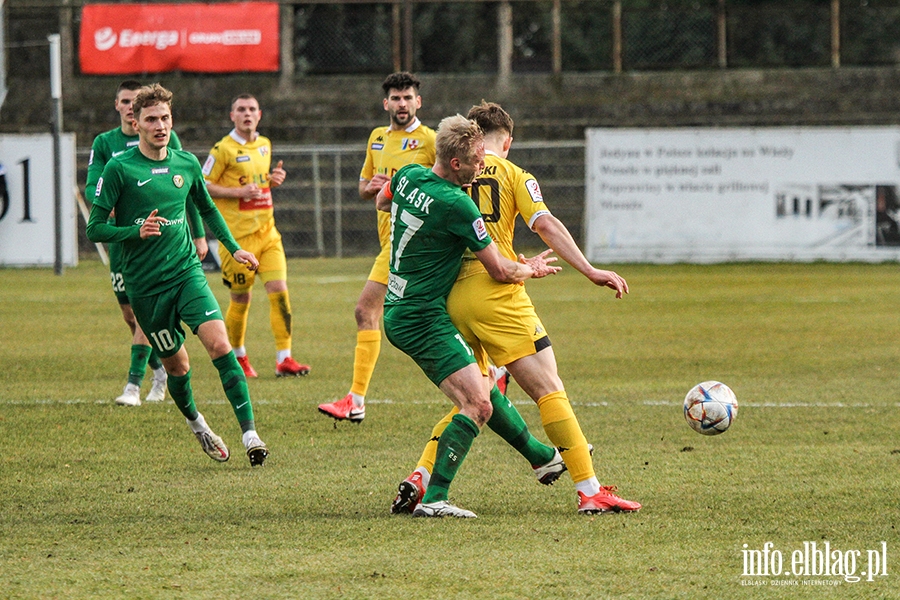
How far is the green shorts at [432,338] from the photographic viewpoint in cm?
601

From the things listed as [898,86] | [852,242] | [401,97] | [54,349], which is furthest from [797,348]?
[898,86]

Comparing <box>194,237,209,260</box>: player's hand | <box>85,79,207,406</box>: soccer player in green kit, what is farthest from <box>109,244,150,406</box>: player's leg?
<box>194,237,209,260</box>: player's hand

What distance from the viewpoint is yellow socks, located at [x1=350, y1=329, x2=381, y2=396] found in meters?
8.63

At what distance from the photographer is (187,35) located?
88.3ft

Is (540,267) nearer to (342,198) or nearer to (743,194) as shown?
Answer: (743,194)

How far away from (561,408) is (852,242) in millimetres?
18035

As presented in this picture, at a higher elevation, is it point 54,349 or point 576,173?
point 576,173

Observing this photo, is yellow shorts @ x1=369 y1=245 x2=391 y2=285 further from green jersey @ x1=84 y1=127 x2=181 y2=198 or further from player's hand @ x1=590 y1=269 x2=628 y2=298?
player's hand @ x1=590 y1=269 x2=628 y2=298

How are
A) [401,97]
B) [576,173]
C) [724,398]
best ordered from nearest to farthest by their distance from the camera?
1. [724,398]
2. [401,97]
3. [576,173]

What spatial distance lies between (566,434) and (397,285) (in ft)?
3.53

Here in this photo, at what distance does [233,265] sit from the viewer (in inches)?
440

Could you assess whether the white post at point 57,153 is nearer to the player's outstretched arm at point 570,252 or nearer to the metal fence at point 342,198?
the metal fence at point 342,198

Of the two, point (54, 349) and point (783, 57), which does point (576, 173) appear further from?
point (54, 349)

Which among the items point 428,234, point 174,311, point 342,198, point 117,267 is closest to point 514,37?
point 342,198
